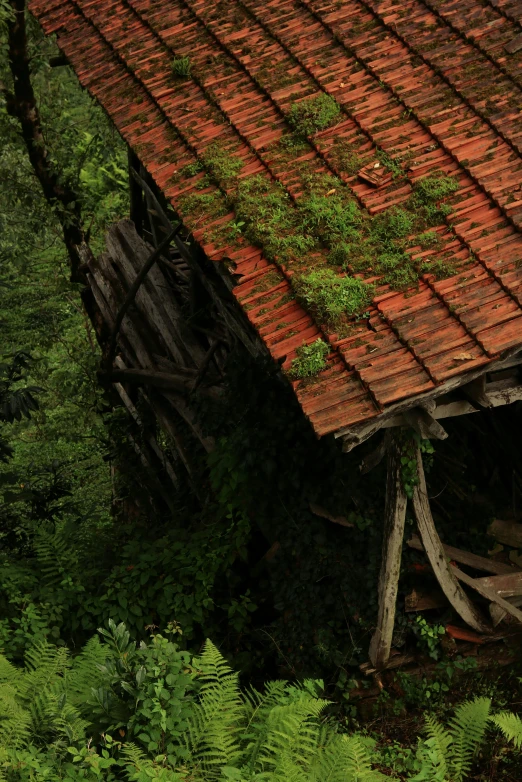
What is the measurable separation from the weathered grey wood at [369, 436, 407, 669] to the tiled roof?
3.09 ft

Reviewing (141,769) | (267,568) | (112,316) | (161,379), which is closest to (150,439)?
(161,379)

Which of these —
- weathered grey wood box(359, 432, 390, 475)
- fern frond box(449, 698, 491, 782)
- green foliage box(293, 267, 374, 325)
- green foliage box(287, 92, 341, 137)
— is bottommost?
fern frond box(449, 698, 491, 782)

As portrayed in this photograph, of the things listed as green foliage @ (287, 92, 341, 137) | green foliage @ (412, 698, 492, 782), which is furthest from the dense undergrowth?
green foliage @ (287, 92, 341, 137)

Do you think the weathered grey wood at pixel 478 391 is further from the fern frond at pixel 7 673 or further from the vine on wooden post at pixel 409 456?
the fern frond at pixel 7 673

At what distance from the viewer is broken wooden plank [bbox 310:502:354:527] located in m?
5.83

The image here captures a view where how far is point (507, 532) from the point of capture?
20.8ft

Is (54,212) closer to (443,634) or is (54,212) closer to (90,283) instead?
(90,283)

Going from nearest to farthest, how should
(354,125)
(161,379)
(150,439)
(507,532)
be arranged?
(354,125) < (507,532) < (161,379) < (150,439)

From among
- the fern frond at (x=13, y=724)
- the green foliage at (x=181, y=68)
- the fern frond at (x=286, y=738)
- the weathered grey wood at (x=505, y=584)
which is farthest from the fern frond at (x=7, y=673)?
the green foliage at (x=181, y=68)

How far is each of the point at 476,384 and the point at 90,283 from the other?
18.9 ft

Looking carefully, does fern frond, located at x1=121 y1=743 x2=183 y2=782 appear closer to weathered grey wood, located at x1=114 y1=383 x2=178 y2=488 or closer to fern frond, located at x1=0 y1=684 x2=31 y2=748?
fern frond, located at x1=0 y1=684 x2=31 y2=748

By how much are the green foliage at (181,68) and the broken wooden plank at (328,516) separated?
2.89 meters

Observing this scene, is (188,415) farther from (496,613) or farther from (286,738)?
(286,738)

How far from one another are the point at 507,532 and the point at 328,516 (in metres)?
1.34
